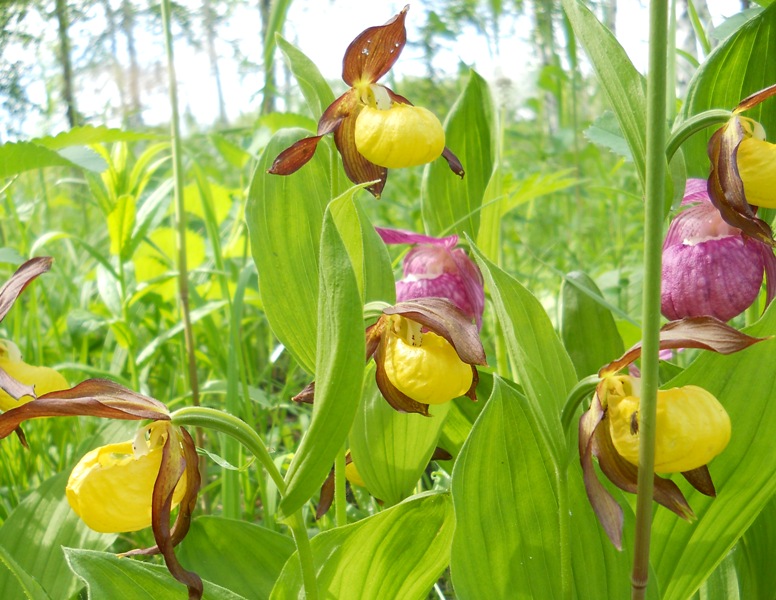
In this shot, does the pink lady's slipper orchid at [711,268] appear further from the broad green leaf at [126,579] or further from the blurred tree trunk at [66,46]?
the blurred tree trunk at [66,46]

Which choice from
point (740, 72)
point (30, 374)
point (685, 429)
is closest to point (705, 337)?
point (685, 429)

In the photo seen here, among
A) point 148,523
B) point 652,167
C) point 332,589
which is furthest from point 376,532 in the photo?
point 652,167

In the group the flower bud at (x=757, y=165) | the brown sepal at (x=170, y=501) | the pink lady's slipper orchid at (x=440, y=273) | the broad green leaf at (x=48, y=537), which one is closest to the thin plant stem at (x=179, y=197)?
the broad green leaf at (x=48, y=537)

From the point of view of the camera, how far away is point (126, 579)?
0.83 metres

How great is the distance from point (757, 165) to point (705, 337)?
0.28m

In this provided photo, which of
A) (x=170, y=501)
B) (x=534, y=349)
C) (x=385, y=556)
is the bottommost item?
(x=385, y=556)

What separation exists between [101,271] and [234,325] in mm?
616

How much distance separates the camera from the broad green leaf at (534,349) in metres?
0.75

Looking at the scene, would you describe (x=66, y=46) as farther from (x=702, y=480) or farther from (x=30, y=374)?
(x=702, y=480)

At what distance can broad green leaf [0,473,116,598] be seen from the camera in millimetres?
1116

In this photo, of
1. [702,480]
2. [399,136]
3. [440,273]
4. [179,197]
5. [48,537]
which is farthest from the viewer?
[179,197]

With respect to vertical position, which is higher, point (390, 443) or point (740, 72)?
point (740, 72)

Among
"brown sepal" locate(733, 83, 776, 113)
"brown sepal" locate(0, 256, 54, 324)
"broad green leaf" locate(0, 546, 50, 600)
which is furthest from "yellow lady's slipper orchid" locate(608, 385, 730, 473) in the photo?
"brown sepal" locate(0, 256, 54, 324)

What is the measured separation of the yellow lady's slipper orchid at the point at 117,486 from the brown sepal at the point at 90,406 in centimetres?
4
